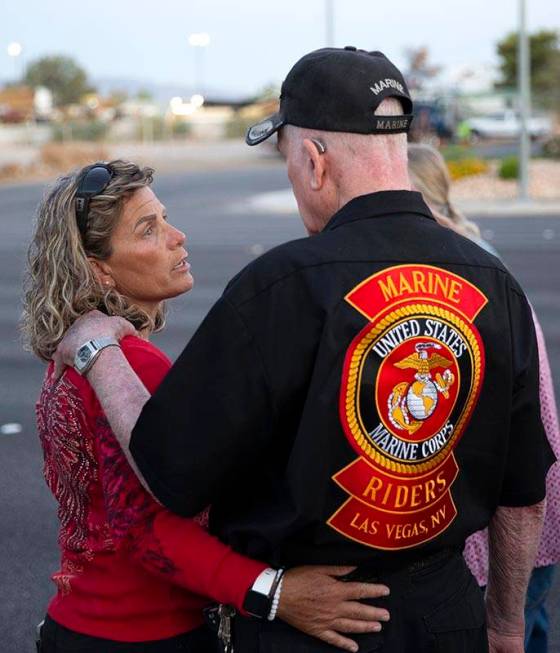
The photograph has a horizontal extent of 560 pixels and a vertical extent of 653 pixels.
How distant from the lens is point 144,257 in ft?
9.37

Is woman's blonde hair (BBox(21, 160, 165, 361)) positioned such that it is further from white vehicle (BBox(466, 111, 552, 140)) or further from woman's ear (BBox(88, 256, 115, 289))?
white vehicle (BBox(466, 111, 552, 140))

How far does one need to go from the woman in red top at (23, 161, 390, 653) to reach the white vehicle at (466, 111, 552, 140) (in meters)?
53.3

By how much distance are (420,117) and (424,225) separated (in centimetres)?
4009

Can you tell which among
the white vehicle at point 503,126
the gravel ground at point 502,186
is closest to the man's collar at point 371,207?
the gravel ground at point 502,186

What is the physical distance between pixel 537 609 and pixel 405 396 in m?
1.84

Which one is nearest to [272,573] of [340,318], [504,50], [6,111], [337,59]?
[340,318]

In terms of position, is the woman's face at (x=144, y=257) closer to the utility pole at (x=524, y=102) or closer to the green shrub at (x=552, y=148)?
the utility pole at (x=524, y=102)

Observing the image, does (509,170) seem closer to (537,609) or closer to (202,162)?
(202,162)

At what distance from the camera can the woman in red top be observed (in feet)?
7.68

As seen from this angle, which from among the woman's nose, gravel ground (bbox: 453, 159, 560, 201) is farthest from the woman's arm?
gravel ground (bbox: 453, 159, 560, 201)

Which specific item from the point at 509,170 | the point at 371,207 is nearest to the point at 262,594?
the point at 371,207

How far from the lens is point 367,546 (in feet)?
7.51

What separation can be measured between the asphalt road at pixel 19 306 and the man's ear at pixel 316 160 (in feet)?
9.75

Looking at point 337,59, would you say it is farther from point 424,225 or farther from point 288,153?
point 424,225
